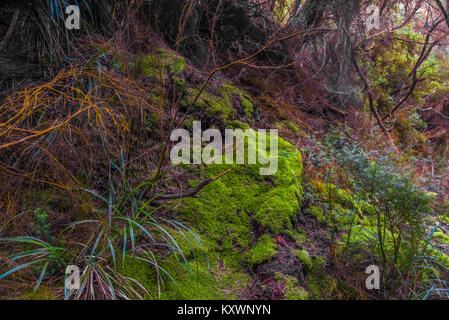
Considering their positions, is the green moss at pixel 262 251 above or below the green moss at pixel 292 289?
above

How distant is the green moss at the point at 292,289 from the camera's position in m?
1.49

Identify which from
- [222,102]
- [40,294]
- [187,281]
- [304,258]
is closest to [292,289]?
[304,258]

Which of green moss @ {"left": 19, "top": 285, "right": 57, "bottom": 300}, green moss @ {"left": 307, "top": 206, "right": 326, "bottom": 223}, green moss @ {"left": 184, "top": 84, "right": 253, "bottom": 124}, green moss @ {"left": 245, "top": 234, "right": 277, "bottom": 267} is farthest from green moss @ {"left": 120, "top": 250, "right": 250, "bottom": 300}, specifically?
green moss @ {"left": 184, "top": 84, "right": 253, "bottom": 124}

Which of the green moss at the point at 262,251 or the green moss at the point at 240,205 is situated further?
the green moss at the point at 240,205

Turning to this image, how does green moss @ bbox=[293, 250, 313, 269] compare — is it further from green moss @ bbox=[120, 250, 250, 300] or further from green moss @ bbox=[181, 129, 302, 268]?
green moss @ bbox=[120, 250, 250, 300]

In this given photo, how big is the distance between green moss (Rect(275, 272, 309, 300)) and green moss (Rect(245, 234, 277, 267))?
0.46 ft

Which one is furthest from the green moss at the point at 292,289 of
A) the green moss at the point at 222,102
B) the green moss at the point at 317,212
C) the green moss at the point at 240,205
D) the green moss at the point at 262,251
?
the green moss at the point at 222,102

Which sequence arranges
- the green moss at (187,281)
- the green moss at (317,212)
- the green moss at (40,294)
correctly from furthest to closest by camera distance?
the green moss at (317,212), the green moss at (187,281), the green moss at (40,294)

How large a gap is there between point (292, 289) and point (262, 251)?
0.98 feet

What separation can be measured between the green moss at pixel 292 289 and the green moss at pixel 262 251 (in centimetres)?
14

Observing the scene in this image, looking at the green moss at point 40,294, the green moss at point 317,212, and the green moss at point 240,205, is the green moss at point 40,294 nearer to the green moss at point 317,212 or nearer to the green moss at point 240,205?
the green moss at point 240,205

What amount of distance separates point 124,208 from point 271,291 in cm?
103

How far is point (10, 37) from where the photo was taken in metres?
2.36

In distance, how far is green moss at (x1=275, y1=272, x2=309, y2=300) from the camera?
4.88 ft
